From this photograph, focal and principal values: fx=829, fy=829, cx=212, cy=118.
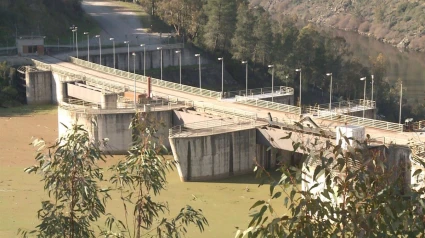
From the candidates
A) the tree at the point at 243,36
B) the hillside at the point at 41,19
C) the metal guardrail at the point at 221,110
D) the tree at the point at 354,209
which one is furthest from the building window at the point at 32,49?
the tree at the point at 354,209

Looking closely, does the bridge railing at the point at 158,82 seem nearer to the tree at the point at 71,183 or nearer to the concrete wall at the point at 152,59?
the concrete wall at the point at 152,59

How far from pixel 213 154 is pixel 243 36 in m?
32.9

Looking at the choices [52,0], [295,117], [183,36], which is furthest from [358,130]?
[52,0]

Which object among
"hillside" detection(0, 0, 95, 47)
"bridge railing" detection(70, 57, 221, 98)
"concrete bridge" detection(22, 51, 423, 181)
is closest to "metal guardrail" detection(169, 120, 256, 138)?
"concrete bridge" detection(22, 51, 423, 181)

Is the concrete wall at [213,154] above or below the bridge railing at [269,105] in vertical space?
below

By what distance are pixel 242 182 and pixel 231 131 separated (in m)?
2.53

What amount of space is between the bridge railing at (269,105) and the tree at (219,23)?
78.6 ft

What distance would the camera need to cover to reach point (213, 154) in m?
37.1

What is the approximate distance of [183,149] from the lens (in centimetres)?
3653

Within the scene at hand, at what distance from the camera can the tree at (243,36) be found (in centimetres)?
6894

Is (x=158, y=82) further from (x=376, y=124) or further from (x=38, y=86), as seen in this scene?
(x=376, y=124)

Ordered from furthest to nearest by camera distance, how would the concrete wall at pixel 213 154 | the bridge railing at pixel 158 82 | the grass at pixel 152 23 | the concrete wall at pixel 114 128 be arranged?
1. the grass at pixel 152 23
2. the bridge railing at pixel 158 82
3. the concrete wall at pixel 114 128
4. the concrete wall at pixel 213 154

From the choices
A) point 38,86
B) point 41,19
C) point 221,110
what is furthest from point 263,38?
point 221,110

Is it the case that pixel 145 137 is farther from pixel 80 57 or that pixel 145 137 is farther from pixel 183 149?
pixel 80 57
